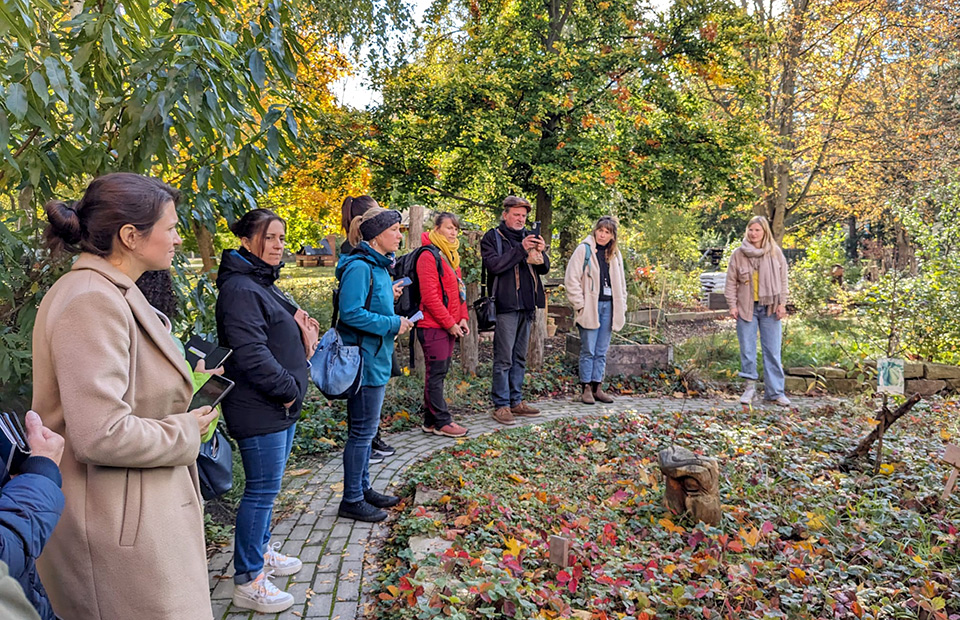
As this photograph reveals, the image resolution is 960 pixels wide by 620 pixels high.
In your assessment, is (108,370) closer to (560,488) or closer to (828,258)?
(560,488)

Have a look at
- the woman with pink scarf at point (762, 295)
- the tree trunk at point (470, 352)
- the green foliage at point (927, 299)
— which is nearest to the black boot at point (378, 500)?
the tree trunk at point (470, 352)

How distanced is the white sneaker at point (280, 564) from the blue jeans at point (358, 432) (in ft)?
2.24

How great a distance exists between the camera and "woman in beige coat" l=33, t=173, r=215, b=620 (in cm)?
159

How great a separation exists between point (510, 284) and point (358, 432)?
2732 mm

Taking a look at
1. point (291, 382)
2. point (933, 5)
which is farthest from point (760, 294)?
point (933, 5)

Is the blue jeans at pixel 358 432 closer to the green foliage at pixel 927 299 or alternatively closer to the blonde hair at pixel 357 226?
the blonde hair at pixel 357 226

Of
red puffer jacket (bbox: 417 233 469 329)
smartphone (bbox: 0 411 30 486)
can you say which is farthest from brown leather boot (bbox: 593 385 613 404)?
smartphone (bbox: 0 411 30 486)

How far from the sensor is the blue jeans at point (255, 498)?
2855 millimetres

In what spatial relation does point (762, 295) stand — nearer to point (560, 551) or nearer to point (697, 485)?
point (697, 485)

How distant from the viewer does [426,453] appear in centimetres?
512

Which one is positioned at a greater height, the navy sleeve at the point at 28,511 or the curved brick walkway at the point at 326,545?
the navy sleeve at the point at 28,511

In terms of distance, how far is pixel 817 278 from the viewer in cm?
1264

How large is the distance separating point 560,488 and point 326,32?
954cm

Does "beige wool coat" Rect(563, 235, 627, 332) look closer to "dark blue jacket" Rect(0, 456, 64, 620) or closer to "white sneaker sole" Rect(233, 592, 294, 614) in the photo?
"white sneaker sole" Rect(233, 592, 294, 614)
